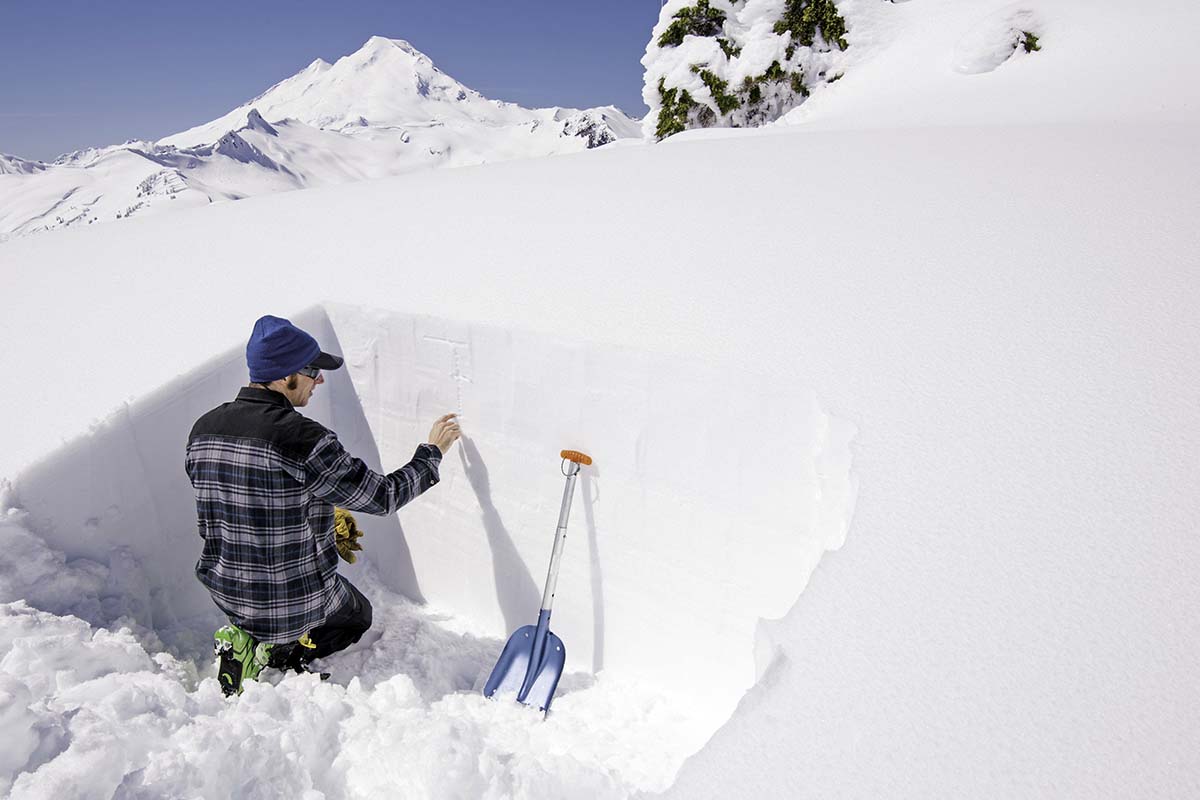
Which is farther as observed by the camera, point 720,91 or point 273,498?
point 720,91

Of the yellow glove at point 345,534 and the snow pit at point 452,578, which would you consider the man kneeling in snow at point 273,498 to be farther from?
the yellow glove at point 345,534

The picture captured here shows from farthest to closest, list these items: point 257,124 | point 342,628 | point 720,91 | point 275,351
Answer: point 257,124 < point 720,91 < point 342,628 < point 275,351

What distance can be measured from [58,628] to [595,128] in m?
151

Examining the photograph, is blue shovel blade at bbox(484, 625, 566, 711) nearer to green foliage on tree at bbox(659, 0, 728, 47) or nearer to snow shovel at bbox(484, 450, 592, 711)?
snow shovel at bbox(484, 450, 592, 711)

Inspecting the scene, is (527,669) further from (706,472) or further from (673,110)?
(673,110)

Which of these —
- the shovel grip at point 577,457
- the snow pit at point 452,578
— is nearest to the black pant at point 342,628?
the snow pit at point 452,578

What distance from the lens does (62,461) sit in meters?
2.06

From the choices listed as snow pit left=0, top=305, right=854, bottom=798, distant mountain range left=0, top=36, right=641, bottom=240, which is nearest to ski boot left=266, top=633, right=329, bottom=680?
snow pit left=0, top=305, right=854, bottom=798

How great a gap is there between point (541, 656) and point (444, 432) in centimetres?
94

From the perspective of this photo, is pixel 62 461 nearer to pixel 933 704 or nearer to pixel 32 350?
pixel 32 350

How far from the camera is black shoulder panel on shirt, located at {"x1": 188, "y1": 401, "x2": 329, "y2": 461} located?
191cm

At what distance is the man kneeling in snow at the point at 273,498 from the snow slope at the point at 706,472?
0.73ft

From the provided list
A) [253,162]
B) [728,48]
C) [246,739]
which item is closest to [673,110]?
[728,48]

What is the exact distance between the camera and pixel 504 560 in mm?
2850
